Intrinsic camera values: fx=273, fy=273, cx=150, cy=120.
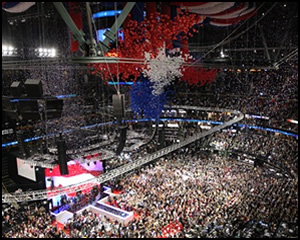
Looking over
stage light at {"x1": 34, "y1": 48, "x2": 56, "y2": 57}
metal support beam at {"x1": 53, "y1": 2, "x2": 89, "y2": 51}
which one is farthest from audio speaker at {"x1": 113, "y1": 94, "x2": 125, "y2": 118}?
stage light at {"x1": 34, "y1": 48, "x2": 56, "y2": 57}

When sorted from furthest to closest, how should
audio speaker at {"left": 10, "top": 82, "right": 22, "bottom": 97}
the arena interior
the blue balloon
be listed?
1. the blue balloon
2. the arena interior
3. audio speaker at {"left": 10, "top": 82, "right": 22, "bottom": 97}

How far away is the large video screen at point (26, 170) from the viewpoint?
12.4 meters

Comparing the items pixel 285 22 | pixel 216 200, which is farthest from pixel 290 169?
pixel 285 22

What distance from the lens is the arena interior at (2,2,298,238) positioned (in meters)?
7.93

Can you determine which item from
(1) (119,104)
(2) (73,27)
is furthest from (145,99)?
(1) (119,104)

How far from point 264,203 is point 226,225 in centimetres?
213

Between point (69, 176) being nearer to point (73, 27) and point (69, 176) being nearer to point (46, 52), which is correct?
point (46, 52)

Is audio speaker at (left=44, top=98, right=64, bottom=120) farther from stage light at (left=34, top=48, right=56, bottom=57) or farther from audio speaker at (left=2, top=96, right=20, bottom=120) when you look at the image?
stage light at (left=34, top=48, right=56, bottom=57)

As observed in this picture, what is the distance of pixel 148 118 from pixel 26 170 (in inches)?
294

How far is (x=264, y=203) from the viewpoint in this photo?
961 centimetres

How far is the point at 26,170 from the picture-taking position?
501 inches

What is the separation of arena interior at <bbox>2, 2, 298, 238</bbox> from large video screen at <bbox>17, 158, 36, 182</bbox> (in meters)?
0.07

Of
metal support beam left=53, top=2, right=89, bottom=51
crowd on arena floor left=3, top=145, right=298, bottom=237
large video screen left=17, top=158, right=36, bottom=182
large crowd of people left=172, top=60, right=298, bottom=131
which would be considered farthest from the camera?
large video screen left=17, top=158, right=36, bottom=182

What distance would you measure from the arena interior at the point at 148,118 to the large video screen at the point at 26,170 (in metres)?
0.07
